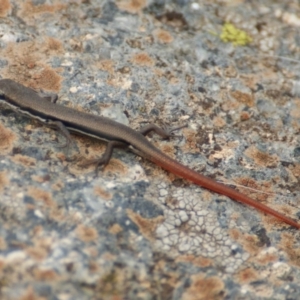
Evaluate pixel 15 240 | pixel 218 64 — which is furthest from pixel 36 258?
→ pixel 218 64

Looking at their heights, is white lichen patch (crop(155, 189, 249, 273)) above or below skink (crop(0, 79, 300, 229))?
below

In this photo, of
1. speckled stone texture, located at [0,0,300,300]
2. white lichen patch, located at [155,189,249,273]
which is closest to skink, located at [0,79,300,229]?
speckled stone texture, located at [0,0,300,300]

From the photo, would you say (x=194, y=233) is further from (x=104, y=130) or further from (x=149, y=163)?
(x=104, y=130)

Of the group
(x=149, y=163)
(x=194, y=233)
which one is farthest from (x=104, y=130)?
(x=194, y=233)

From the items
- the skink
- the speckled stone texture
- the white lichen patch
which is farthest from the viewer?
the skink

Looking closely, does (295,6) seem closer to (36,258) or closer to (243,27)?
(243,27)

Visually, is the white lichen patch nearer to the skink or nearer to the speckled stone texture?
the speckled stone texture
